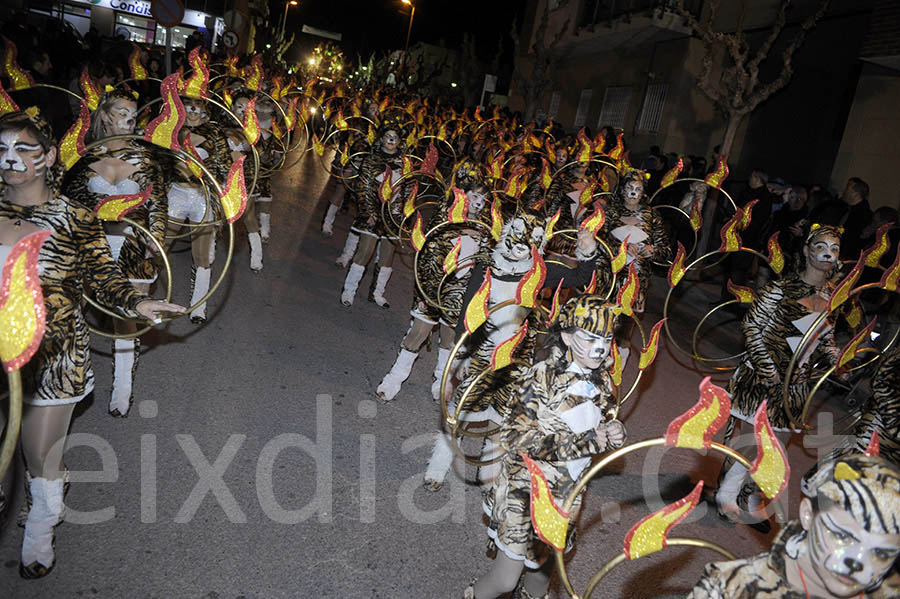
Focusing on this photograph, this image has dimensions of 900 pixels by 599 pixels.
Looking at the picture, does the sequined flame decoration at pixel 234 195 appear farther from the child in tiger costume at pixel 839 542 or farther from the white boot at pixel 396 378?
the child in tiger costume at pixel 839 542

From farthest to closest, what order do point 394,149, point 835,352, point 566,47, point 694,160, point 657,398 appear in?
point 566,47 → point 694,160 → point 394,149 → point 657,398 → point 835,352

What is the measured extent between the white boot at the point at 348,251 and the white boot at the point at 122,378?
4.84 meters

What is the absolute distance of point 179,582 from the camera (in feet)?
11.1

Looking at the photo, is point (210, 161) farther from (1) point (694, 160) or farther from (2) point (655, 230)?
(1) point (694, 160)

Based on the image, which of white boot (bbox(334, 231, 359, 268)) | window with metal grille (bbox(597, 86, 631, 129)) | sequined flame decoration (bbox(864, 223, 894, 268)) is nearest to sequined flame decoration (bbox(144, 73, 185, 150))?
white boot (bbox(334, 231, 359, 268))

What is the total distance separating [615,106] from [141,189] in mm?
21472

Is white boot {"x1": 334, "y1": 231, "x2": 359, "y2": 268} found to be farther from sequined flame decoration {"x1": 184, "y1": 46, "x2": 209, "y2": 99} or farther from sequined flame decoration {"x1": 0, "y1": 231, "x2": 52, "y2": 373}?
sequined flame decoration {"x1": 0, "y1": 231, "x2": 52, "y2": 373}

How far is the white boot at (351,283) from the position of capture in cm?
805

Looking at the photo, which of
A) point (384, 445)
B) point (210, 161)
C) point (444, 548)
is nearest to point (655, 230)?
point (384, 445)

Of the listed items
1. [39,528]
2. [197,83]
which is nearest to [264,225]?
[197,83]

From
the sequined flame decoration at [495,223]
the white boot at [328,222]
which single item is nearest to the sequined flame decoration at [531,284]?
the sequined flame decoration at [495,223]

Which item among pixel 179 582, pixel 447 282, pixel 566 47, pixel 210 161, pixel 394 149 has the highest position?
pixel 566 47

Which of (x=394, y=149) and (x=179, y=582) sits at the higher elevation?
(x=394, y=149)

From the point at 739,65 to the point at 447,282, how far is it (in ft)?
31.8
